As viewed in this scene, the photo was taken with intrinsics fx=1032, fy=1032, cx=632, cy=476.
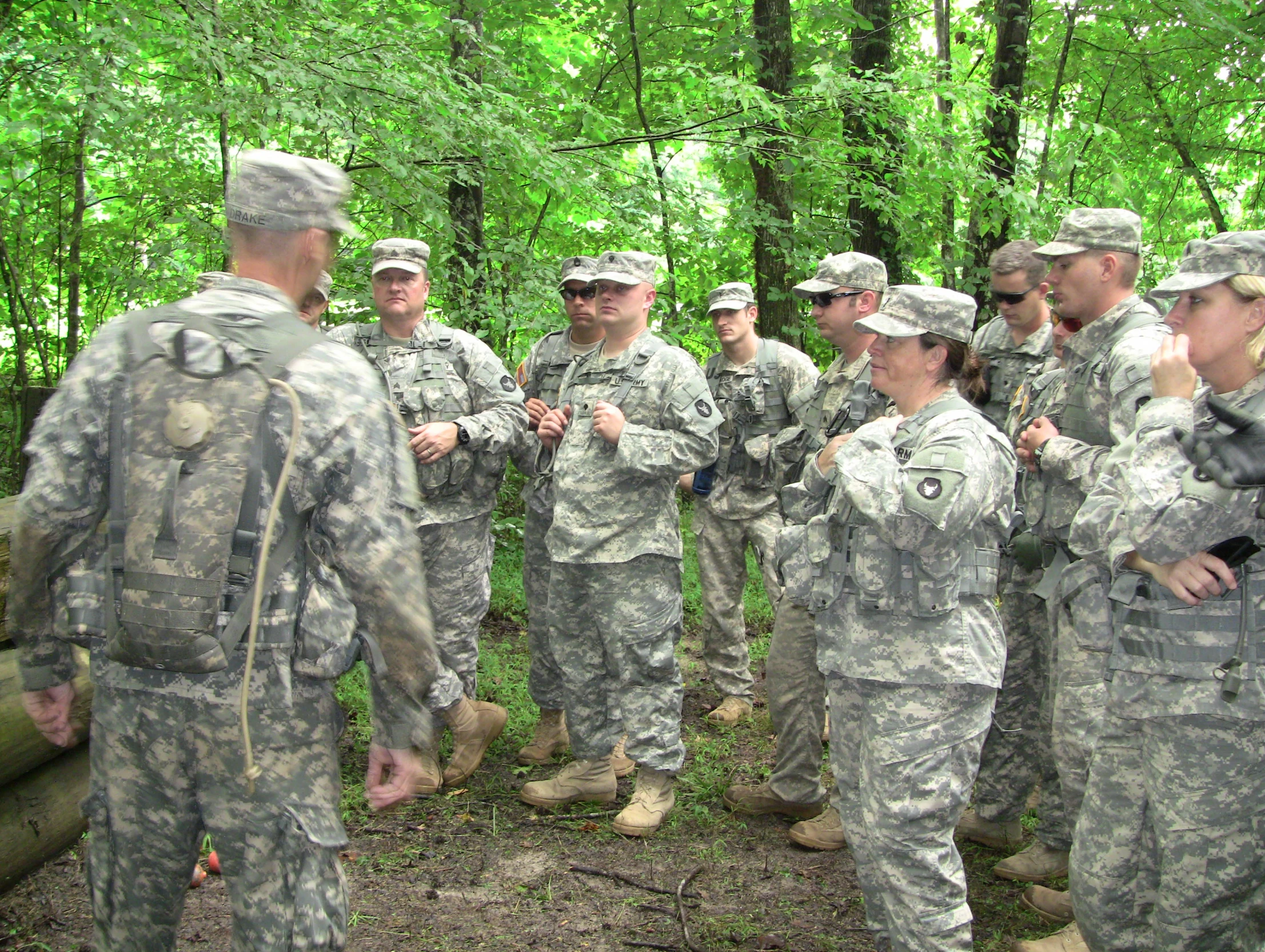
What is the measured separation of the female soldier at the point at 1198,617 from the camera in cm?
265

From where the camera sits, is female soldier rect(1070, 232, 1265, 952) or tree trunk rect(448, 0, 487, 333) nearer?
female soldier rect(1070, 232, 1265, 952)

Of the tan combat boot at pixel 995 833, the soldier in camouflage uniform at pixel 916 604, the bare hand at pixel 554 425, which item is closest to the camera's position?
the soldier in camouflage uniform at pixel 916 604

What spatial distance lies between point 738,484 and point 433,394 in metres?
2.03

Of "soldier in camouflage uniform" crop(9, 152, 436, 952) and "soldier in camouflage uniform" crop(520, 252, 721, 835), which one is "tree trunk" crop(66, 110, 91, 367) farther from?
"soldier in camouflage uniform" crop(9, 152, 436, 952)

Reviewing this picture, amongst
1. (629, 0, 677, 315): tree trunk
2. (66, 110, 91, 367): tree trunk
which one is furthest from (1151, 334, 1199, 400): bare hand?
(66, 110, 91, 367): tree trunk

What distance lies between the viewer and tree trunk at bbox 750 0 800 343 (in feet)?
30.5

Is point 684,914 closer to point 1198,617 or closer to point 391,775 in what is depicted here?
point 391,775

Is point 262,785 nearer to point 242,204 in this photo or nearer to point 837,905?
point 242,204

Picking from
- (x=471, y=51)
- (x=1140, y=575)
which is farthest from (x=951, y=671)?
(x=471, y=51)

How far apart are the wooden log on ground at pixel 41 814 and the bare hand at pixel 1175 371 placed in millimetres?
4216

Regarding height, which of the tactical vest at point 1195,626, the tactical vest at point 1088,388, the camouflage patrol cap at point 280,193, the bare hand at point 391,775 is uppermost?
the camouflage patrol cap at point 280,193

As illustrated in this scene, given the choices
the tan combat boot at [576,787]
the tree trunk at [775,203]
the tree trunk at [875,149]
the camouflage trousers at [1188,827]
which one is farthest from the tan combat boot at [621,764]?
the tree trunk at [775,203]

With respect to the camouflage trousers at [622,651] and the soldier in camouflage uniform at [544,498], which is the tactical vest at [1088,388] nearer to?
the camouflage trousers at [622,651]

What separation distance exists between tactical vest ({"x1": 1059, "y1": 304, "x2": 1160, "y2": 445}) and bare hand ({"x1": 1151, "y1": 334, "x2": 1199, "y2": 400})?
0.95 meters
